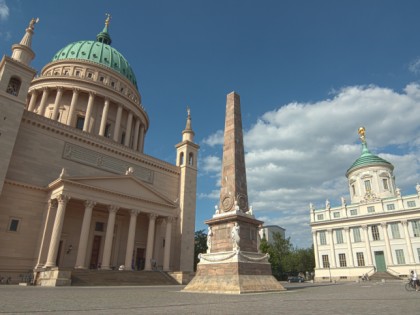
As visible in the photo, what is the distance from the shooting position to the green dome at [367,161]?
5766 cm

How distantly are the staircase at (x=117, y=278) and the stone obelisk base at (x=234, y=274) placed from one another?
11.1 m

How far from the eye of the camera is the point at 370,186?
56688 millimetres

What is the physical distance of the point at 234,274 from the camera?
14.9m

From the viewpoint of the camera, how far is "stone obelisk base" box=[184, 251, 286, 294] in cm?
1463

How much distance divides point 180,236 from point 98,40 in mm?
45674

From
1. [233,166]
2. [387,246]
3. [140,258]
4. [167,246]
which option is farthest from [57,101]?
[387,246]

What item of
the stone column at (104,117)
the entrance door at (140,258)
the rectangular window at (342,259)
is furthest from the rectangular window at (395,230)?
the stone column at (104,117)

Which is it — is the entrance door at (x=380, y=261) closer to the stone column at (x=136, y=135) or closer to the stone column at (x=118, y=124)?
the stone column at (x=136, y=135)

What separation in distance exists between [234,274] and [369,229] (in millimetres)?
45749

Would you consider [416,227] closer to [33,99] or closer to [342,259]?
[342,259]

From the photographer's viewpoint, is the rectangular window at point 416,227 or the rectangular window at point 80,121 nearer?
the rectangular window at point 80,121

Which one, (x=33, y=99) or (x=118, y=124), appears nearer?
(x=33, y=99)

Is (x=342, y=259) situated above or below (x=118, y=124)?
below

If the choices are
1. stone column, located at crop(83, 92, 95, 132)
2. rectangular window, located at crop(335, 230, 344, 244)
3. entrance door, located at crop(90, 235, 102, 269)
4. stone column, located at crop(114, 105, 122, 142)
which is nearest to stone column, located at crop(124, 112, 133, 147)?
stone column, located at crop(114, 105, 122, 142)
